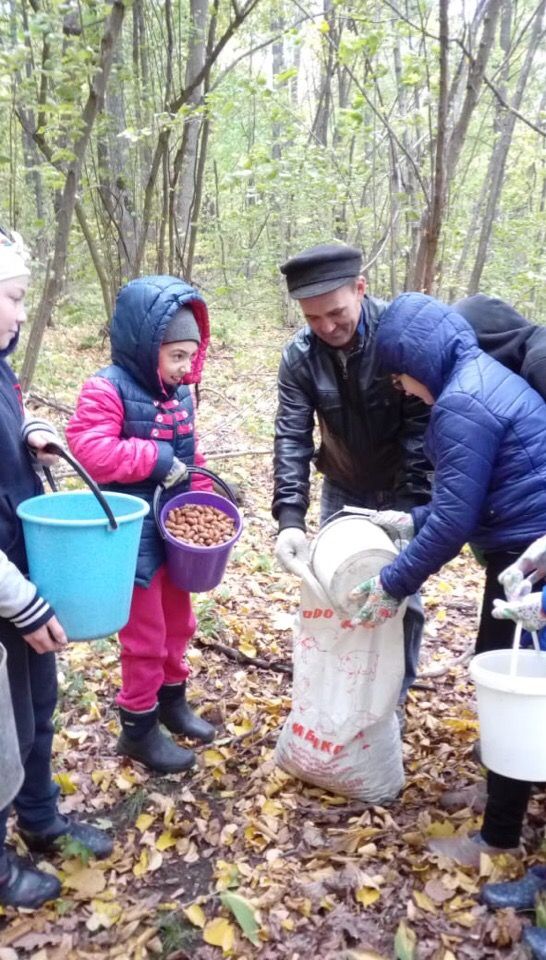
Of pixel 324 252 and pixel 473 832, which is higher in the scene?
pixel 324 252

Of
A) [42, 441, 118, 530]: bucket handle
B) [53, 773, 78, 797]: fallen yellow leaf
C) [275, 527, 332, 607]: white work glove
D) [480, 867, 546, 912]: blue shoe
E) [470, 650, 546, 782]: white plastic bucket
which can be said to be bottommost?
[53, 773, 78, 797]: fallen yellow leaf

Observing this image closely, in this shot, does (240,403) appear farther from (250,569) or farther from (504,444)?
(504,444)

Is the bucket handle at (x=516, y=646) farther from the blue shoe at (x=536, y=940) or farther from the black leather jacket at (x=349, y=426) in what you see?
the black leather jacket at (x=349, y=426)

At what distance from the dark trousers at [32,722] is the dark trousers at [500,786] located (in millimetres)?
1457

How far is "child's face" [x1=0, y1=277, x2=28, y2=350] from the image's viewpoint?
6.03ft

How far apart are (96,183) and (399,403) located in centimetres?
662

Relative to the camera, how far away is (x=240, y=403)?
9234mm

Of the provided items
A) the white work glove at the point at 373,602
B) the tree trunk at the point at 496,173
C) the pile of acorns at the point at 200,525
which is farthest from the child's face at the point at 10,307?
the tree trunk at the point at 496,173

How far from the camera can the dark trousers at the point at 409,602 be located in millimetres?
2768

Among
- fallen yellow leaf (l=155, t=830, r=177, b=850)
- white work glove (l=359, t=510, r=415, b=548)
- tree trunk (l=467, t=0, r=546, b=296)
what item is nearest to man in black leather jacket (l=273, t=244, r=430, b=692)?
white work glove (l=359, t=510, r=415, b=548)

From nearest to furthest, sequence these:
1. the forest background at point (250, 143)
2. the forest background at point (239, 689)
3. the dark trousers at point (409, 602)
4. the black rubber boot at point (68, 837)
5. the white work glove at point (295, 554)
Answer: the forest background at point (239, 689) < the black rubber boot at point (68, 837) < the white work glove at point (295, 554) < the dark trousers at point (409, 602) < the forest background at point (250, 143)

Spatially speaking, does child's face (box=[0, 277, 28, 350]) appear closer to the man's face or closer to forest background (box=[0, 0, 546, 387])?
the man's face

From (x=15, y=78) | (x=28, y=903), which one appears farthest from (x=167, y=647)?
(x=15, y=78)

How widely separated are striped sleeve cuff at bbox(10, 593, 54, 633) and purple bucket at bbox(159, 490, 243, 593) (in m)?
0.65
